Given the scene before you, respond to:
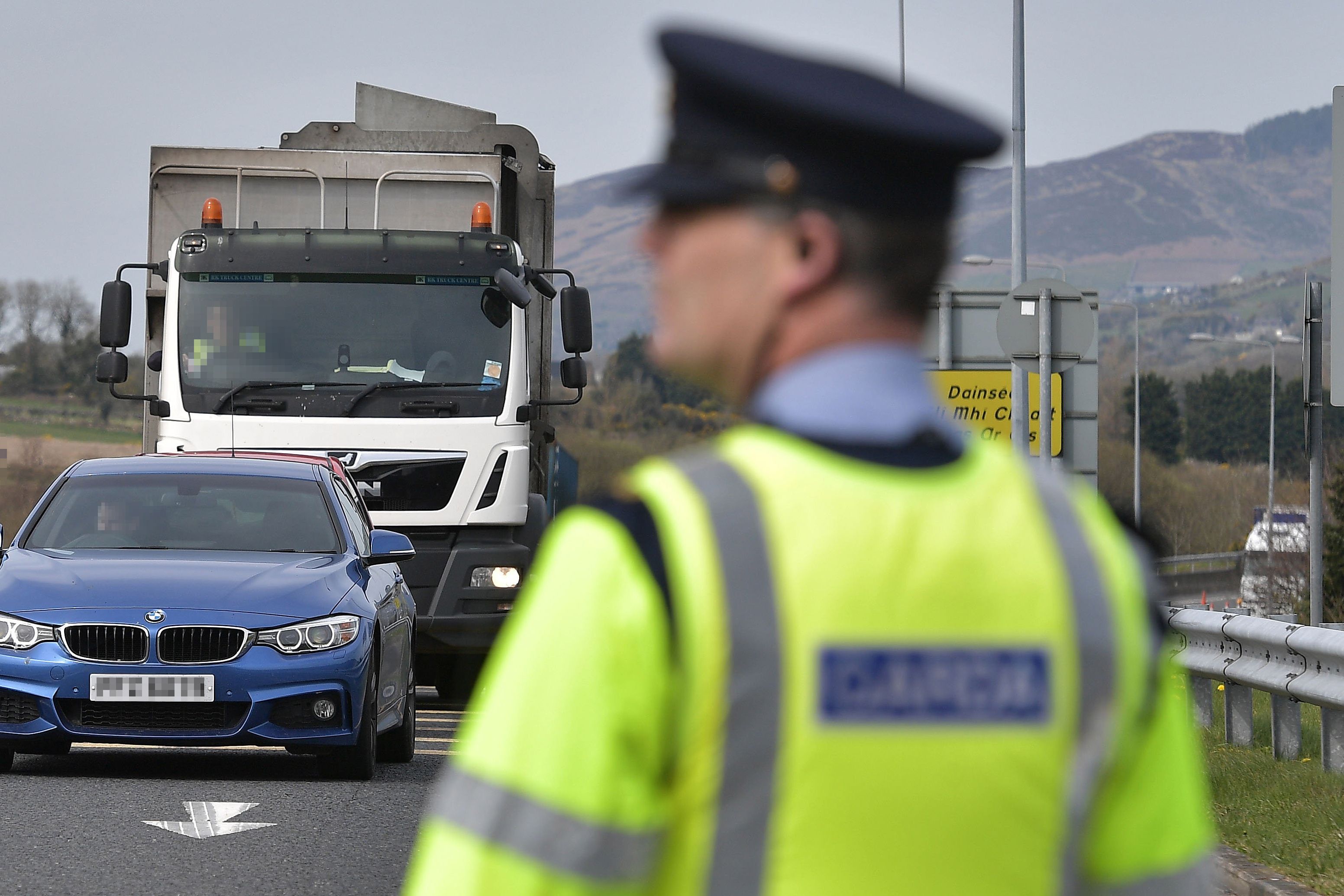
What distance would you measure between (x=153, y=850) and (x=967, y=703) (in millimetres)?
6721

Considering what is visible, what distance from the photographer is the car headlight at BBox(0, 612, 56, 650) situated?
9117 millimetres

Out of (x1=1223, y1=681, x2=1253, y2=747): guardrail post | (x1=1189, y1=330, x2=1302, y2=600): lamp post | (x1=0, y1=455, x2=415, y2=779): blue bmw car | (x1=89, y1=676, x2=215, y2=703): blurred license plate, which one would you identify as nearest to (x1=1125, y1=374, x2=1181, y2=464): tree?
(x1=1189, y1=330, x2=1302, y2=600): lamp post

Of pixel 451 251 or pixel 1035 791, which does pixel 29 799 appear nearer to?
pixel 451 251

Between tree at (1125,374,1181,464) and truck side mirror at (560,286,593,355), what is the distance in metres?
118

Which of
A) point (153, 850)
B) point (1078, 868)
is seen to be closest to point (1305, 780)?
point (153, 850)

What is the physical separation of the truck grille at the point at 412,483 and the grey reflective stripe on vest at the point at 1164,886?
12.0 m

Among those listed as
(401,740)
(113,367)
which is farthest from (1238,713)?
(113,367)

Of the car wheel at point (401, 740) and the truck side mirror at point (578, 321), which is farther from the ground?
the truck side mirror at point (578, 321)

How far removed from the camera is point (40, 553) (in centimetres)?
991

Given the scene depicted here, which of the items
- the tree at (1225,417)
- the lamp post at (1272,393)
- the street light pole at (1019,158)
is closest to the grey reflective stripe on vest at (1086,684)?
the street light pole at (1019,158)

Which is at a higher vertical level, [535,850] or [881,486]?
[881,486]

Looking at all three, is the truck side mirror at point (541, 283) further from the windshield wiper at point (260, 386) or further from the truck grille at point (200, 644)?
the truck grille at point (200, 644)

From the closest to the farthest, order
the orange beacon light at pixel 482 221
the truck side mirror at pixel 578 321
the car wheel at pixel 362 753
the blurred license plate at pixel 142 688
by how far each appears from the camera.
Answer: the blurred license plate at pixel 142 688, the car wheel at pixel 362 753, the truck side mirror at pixel 578 321, the orange beacon light at pixel 482 221

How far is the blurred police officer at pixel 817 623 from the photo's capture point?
4.84 ft
